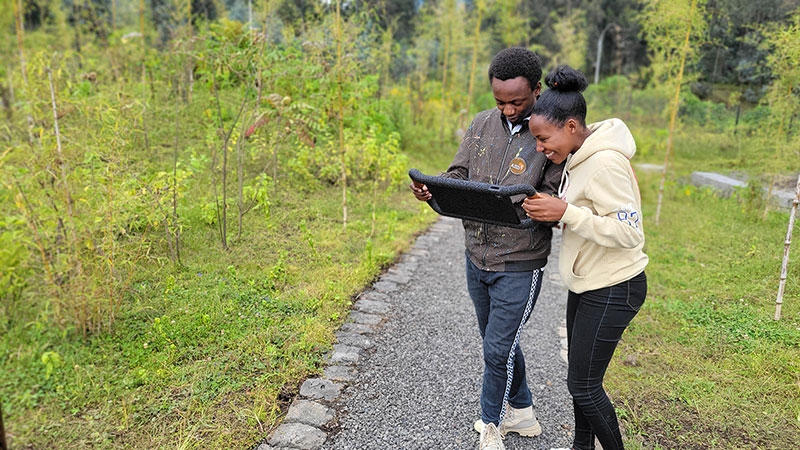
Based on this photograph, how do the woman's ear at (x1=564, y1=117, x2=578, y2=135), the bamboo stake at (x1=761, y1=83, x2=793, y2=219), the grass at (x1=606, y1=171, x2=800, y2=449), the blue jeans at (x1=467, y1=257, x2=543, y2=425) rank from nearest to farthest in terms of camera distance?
the woman's ear at (x1=564, y1=117, x2=578, y2=135), the blue jeans at (x1=467, y1=257, x2=543, y2=425), the grass at (x1=606, y1=171, x2=800, y2=449), the bamboo stake at (x1=761, y1=83, x2=793, y2=219)

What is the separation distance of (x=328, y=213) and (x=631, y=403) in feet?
10.9

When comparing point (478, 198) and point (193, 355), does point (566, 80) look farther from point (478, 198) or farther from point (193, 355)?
point (193, 355)

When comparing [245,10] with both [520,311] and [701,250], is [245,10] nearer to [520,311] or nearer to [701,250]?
[701,250]

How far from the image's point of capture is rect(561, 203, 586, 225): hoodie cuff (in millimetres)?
1704

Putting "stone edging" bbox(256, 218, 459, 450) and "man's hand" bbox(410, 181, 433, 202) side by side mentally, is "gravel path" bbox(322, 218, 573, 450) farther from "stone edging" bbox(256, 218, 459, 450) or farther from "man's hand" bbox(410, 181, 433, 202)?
"man's hand" bbox(410, 181, 433, 202)

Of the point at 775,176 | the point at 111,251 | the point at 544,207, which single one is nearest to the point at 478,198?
the point at 544,207

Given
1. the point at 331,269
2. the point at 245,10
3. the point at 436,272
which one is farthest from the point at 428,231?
the point at 245,10

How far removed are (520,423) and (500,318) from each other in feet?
2.34

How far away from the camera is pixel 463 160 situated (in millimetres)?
2186

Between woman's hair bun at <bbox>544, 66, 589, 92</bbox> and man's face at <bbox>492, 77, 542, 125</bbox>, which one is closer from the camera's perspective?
woman's hair bun at <bbox>544, 66, 589, 92</bbox>

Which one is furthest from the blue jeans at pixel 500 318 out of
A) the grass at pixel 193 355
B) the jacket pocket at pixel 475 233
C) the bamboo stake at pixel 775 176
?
the bamboo stake at pixel 775 176

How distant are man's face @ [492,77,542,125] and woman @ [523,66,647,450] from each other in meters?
0.11

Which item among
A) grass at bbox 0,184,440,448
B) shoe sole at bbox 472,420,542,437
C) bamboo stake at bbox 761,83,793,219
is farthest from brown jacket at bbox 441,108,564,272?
bamboo stake at bbox 761,83,793,219

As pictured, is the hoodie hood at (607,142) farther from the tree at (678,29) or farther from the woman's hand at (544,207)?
the tree at (678,29)
